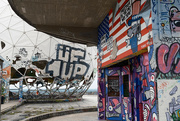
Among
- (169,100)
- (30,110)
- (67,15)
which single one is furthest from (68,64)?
(169,100)

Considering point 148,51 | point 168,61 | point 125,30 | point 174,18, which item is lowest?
point 168,61

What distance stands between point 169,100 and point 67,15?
5173 mm

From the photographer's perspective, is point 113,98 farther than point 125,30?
Yes

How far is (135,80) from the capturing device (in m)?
6.70

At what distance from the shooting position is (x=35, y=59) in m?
15.9

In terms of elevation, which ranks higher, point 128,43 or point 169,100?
point 128,43

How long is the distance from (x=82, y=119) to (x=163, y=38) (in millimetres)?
6136

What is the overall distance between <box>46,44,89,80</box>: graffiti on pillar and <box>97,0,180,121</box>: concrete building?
9.41 metres

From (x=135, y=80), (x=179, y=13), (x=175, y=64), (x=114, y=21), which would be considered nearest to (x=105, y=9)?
(x=114, y=21)

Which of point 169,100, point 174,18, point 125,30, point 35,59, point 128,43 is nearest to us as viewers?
point 169,100

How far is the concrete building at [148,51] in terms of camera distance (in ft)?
12.0

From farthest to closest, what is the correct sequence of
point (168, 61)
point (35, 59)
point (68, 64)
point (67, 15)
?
1. point (68, 64)
2. point (35, 59)
3. point (67, 15)
4. point (168, 61)

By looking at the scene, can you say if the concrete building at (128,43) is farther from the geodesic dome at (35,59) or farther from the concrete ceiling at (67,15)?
the geodesic dome at (35,59)

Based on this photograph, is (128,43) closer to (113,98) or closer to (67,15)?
(67,15)
